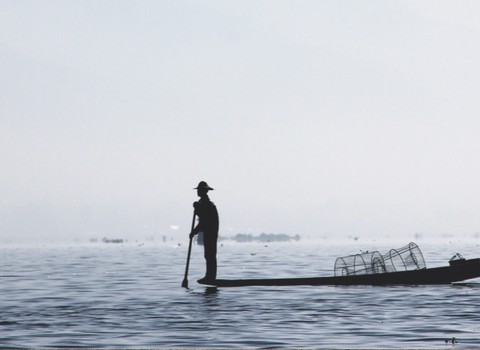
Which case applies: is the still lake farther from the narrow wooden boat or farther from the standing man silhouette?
the standing man silhouette

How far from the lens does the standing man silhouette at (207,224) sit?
84.0 ft

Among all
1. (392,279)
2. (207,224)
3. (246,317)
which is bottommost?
(246,317)

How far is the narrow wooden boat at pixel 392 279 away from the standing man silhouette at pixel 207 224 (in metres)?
0.66

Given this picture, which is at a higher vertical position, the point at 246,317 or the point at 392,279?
the point at 392,279

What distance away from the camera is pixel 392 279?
25.8 m

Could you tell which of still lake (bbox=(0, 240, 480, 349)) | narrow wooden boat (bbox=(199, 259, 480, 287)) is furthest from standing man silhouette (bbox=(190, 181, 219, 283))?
still lake (bbox=(0, 240, 480, 349))

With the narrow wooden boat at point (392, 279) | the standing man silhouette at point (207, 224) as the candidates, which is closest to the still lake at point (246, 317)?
the narrow wooden boat at point (392, 279)

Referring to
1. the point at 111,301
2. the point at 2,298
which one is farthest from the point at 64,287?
the point at 111,301

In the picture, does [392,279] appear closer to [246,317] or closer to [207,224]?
[207,224]

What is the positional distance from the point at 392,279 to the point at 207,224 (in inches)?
247

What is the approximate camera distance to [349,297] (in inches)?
864

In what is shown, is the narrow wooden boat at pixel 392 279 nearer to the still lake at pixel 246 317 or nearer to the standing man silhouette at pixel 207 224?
the still lake at pixel 246 317

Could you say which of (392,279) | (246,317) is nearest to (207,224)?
(392,279)

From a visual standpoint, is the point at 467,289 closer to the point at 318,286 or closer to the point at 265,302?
the point at 318,286
